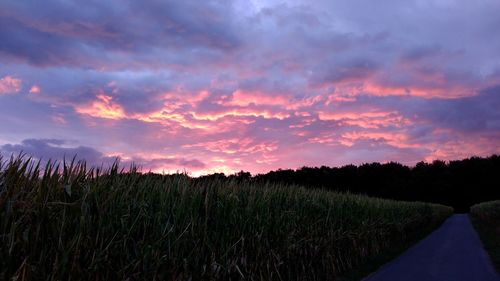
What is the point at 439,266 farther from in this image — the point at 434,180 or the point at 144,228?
the point at 434,180

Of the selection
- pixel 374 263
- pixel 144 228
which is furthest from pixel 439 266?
pixel 144 228

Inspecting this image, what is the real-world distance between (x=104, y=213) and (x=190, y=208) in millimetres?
1923

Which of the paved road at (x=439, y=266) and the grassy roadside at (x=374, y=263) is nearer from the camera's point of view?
the paved road at (x=439, y=266)

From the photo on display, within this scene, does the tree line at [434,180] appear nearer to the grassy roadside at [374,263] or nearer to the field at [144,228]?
the grassy roadside at [374,263]

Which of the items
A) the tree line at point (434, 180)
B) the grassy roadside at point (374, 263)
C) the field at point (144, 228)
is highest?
the tree line at point (434, 180)

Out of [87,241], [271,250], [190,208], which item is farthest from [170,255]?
[271,250]

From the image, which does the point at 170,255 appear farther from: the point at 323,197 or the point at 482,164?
the point at 482,164

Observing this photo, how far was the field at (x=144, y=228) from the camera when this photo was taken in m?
4.61

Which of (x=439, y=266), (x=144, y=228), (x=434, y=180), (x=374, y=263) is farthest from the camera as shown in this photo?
(x=434, y=180)

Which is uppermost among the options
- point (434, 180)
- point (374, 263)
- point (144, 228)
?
point (434, 180)

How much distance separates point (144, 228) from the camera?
611 centimetres

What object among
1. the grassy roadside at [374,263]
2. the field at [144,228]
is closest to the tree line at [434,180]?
the grassy roadside at [374,263]

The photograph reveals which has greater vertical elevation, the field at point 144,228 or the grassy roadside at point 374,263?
the field at point 144,228

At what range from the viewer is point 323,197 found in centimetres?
1537
